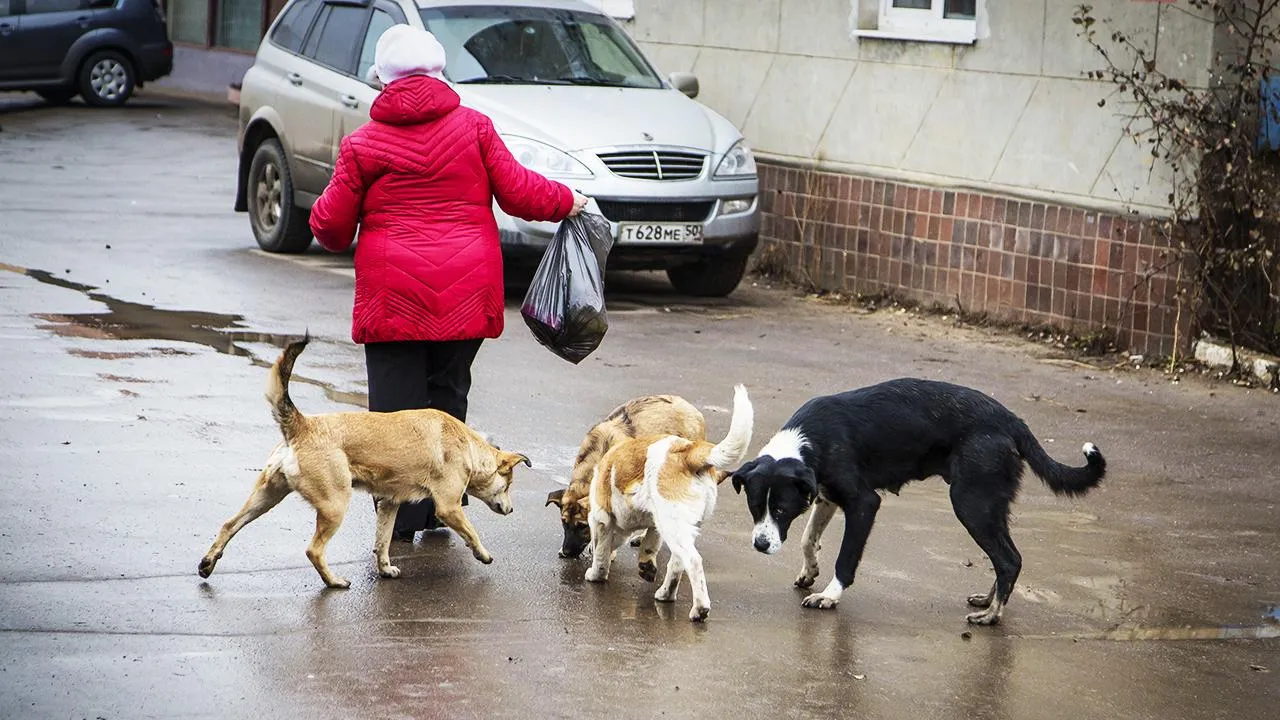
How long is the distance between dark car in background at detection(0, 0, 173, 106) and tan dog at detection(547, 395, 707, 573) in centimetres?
1923

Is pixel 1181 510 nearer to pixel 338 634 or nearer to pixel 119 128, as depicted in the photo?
pixel 338 634

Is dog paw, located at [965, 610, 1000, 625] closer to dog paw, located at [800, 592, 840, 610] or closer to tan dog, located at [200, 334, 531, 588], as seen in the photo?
dog paw, located at [800, 592, 840, 610]

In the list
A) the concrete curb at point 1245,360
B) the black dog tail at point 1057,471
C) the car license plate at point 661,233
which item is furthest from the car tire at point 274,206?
the black dog tail at point 1057,471

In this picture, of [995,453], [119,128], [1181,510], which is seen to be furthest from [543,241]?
[119,128]

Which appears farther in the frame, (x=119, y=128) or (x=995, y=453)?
(x=119, y=128)

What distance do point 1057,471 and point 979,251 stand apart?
673 centimetres

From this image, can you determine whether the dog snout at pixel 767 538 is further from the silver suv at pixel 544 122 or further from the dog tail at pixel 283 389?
the silver suv at pixel 544 122

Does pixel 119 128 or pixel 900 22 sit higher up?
pixel 900 22

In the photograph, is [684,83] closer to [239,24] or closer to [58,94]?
[58,94]

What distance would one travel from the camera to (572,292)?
7.38 metres

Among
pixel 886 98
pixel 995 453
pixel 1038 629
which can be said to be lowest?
pixel 1038 629

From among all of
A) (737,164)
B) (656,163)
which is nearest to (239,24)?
(737,164)

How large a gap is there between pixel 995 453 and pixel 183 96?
2334 centimetres

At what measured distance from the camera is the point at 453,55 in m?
13.5
